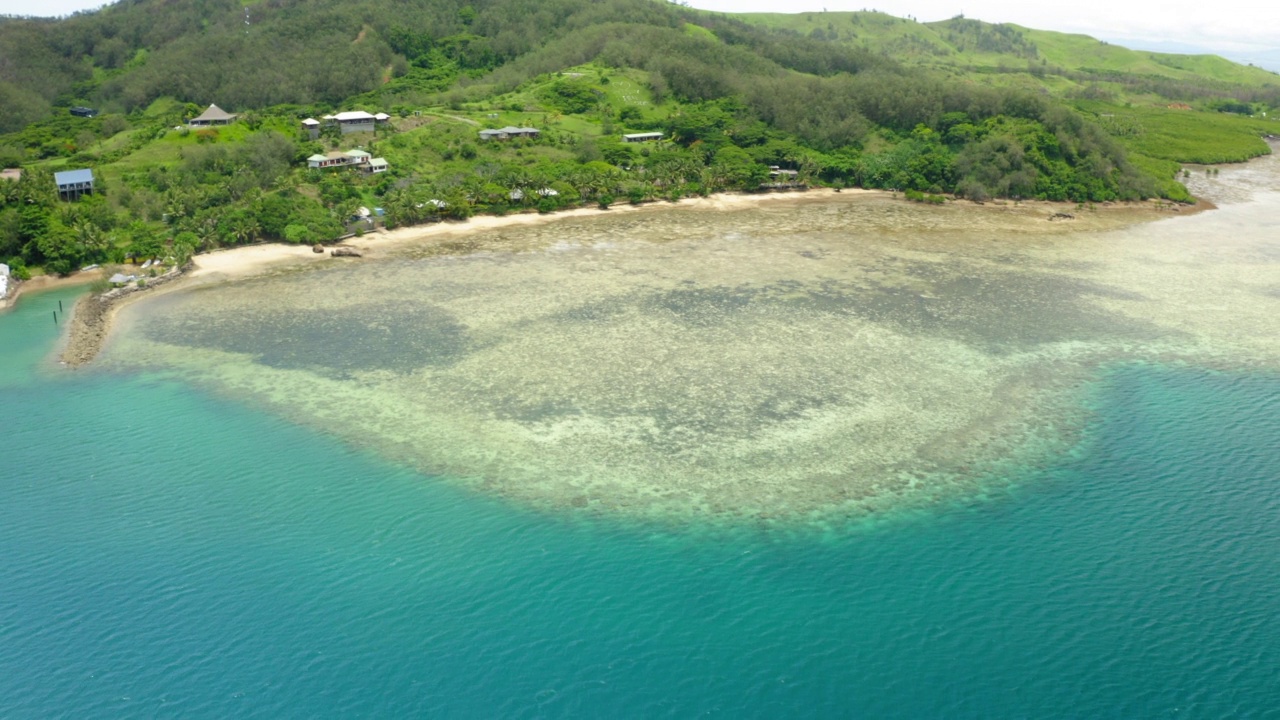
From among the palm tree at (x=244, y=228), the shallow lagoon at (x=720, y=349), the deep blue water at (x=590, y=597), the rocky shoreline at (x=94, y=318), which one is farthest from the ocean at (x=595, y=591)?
the palm tree at (x=244, y=228)

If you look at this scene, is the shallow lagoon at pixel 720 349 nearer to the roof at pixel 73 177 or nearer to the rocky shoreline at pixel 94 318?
the rocky shoreline at pixel 94 318

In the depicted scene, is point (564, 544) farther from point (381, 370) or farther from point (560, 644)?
point (381, 370)

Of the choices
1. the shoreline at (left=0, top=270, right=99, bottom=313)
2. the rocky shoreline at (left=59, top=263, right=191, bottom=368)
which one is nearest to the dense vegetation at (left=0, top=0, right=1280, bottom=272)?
the shoreline at (left=0, top=270, right=99, bottom=313)

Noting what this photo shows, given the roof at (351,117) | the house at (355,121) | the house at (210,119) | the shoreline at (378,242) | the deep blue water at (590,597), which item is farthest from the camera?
the house at (355,121)

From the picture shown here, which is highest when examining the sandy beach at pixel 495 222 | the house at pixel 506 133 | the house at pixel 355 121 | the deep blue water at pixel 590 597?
the house at pixel 355 121

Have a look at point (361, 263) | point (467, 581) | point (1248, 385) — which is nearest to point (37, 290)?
point (361, 263)

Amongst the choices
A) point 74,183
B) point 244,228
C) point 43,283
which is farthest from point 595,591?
point 74,183

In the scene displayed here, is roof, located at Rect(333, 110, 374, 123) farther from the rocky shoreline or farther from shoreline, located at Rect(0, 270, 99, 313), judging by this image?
shoreline, located at Rect(0, 270, 99, 313)
